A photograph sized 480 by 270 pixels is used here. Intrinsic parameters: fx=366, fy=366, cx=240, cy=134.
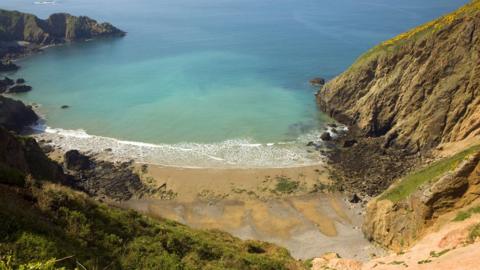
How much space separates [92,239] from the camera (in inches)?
596

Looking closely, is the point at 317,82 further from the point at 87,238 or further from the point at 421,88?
the point at 87,238

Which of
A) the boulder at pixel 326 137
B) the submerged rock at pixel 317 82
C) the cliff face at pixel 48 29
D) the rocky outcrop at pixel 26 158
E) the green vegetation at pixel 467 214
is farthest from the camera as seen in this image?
the cliff face at pixel 48 29

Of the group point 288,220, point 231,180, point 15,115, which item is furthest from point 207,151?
point 15,115

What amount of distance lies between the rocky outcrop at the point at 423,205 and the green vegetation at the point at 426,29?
30.2 metres

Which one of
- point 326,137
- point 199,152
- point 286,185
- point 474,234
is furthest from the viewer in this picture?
point 326,137

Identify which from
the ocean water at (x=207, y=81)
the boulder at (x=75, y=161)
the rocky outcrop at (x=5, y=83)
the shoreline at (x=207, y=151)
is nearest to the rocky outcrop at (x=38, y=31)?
the ocean water at (x=207, y=81)

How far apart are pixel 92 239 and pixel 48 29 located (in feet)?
392

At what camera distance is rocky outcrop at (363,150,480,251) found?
25.3 metres

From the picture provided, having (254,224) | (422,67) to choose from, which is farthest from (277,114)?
(254,224)

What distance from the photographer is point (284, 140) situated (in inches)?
2060

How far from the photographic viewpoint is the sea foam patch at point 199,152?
4719 centimetres

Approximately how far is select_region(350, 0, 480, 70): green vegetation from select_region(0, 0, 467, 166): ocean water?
13.0 m

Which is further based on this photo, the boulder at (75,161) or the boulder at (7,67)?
the boulder at (7,67)

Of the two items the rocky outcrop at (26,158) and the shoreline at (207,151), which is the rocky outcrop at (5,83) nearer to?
the shoreline at (207,151)
